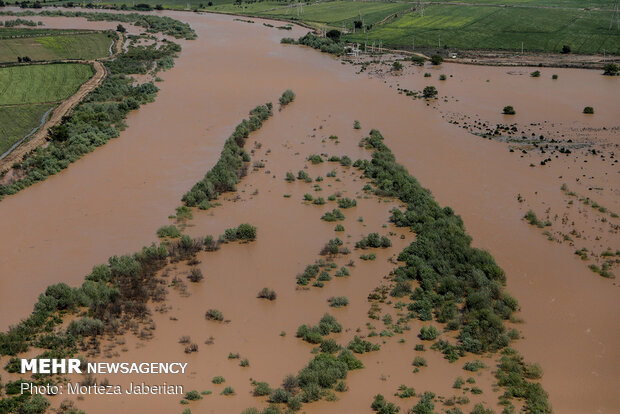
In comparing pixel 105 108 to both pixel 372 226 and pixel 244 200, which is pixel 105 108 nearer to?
pixel 244 200

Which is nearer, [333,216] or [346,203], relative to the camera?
[333,216]

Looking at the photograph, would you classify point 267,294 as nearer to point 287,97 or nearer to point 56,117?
point 56,117

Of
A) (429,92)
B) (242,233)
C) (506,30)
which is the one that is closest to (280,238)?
(242,233)

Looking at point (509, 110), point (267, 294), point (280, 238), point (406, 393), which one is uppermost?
point (509, 110)

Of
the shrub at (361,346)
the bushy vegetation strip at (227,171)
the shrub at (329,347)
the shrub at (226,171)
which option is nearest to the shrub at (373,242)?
the shrub at (361,346)

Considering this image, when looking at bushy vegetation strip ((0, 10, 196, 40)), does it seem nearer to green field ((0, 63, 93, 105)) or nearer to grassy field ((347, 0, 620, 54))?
grassy field ((347, 0, 620, 54))

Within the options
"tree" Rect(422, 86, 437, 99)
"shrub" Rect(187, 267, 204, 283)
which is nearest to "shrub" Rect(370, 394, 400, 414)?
"shrub" Rect(187, 267, 204, 283)
